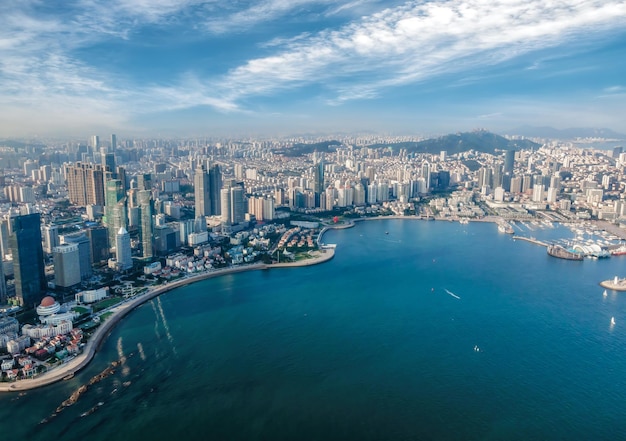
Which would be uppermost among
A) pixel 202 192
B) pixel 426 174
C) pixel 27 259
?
pixel 426 174

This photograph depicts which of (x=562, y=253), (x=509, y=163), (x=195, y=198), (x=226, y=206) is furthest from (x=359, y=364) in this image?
(x=509, y=163)

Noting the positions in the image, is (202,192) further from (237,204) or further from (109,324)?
(109,324)

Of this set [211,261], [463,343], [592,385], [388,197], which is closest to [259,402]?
[463,343]

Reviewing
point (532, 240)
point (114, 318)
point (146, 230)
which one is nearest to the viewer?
point (114, 318)

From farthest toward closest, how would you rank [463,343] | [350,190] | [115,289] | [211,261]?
[350,190]
[211,261]
[115,289]
[463,343]

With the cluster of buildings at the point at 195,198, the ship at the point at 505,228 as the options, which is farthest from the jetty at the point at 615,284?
the cluster of buildings at the point at 195,198

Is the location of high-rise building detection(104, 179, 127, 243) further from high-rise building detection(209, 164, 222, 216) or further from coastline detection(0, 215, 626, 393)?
high-rise building detection(209, 164, 222, 216)

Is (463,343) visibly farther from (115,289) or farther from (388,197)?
(388,197)
